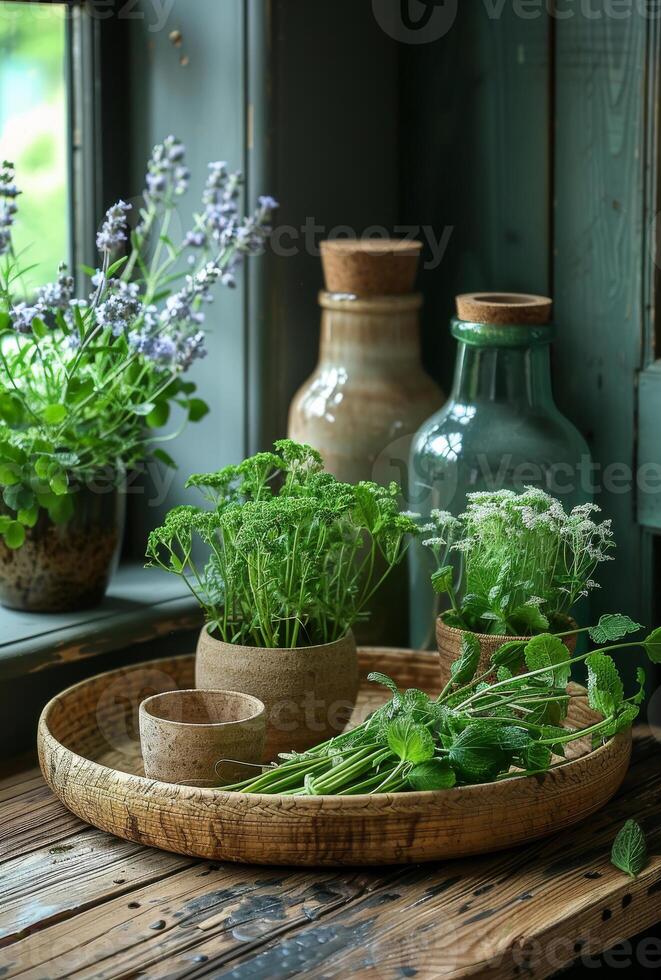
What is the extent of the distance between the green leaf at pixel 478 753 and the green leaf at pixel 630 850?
13 centimetres

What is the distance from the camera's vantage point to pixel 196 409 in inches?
61.2

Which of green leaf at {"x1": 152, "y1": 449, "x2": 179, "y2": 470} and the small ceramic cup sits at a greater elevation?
green leaf at {"x1": 152, "y1": 449, "x2": 179, "y2": 470}

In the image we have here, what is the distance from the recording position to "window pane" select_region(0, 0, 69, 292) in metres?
1.59

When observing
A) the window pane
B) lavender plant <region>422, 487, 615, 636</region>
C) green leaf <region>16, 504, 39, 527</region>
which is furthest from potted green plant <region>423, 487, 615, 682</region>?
the window pane

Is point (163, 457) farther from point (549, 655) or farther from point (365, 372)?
point (549, 655)

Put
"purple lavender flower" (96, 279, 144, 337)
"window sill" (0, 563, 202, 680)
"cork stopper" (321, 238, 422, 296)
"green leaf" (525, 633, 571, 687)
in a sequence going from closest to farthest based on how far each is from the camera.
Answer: "green leaf" (525, 633, 571, 687) → "purple lavender flower" (96, 279, 144, 337) → "window sill" (0, 563, 202, 680) → "cork stopper" (321, 238, 422, 296)

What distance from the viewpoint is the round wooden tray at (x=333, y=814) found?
1.09 meters

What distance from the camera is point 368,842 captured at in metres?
1.10

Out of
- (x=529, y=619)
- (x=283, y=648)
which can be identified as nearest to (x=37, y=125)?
(x=283, y=648)

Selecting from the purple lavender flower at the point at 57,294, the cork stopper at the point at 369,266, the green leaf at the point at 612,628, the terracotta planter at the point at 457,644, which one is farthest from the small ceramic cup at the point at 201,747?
the cork stopper at the point at 369,266

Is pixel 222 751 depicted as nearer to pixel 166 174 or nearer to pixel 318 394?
pixel 318 394

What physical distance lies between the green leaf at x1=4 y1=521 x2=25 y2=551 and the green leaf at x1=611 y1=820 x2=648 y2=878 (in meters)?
0.69

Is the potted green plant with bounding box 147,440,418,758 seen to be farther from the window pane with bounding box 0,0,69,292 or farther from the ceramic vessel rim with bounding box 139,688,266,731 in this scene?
the window pane with bounding box 0,0,69,292

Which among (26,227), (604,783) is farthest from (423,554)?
(26,227)
